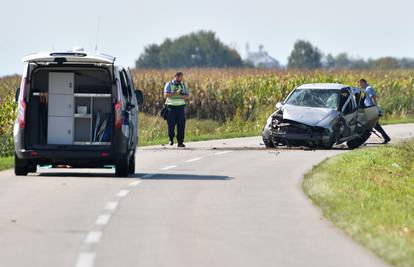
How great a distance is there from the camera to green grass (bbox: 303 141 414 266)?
1291cm

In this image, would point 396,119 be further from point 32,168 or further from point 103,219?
point 103,219

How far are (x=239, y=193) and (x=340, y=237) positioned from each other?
5.71 meters

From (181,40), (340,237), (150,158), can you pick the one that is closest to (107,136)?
(150,158)

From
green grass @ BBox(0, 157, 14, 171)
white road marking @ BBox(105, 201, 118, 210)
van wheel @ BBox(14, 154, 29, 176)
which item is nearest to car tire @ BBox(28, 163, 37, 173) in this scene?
van wheel @ BBox(14, 154, 29, 176)

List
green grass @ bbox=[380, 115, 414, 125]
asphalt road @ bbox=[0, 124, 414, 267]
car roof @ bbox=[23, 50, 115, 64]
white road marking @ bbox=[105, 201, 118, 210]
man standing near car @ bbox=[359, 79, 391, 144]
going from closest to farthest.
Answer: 1. asphalt road @ bbox=[0, 124, 414, 267]
2. white road marking @ bbox=[105, 201, 118, 210]
3. car roof @ bbox=[23, 50, 115, 64]
4. man standing near car @ bbox=[359, 79, 391, 144]
5. green grass @ bbox=[380, 115, 414, 125]

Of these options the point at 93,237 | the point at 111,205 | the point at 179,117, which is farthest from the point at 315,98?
the point at 93,237

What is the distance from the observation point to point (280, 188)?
20281mm

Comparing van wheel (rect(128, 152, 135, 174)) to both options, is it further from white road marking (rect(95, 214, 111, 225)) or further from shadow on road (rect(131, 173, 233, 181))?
white road marking (rect(95, 214, 111, 225))

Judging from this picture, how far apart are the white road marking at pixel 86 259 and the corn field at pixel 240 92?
3640 cm

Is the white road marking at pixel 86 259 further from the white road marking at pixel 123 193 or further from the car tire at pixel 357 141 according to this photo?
the car tire at pixel 357 141

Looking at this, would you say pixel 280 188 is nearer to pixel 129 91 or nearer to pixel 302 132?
pixel 129 91

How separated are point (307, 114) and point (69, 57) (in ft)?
38.5

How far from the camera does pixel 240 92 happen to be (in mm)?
53844

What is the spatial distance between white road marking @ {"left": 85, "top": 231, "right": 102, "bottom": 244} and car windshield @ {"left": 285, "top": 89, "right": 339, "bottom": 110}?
20.2 meters
